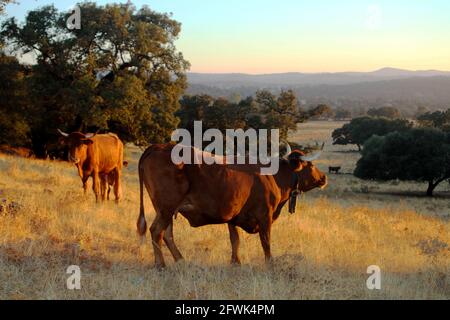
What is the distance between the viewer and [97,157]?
14.5 m

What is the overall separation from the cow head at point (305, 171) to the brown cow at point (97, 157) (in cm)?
609

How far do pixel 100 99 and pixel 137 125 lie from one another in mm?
3611

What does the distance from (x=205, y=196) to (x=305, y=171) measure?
109 inches

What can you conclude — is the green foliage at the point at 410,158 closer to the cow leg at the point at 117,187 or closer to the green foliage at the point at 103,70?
the green foliage at the point at 103,70

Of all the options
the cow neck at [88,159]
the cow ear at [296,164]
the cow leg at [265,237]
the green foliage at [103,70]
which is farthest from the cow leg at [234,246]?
the green foliage at [103,70]

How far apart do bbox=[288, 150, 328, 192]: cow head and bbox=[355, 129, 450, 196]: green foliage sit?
32732 mm

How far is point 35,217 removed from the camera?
31.1ft
